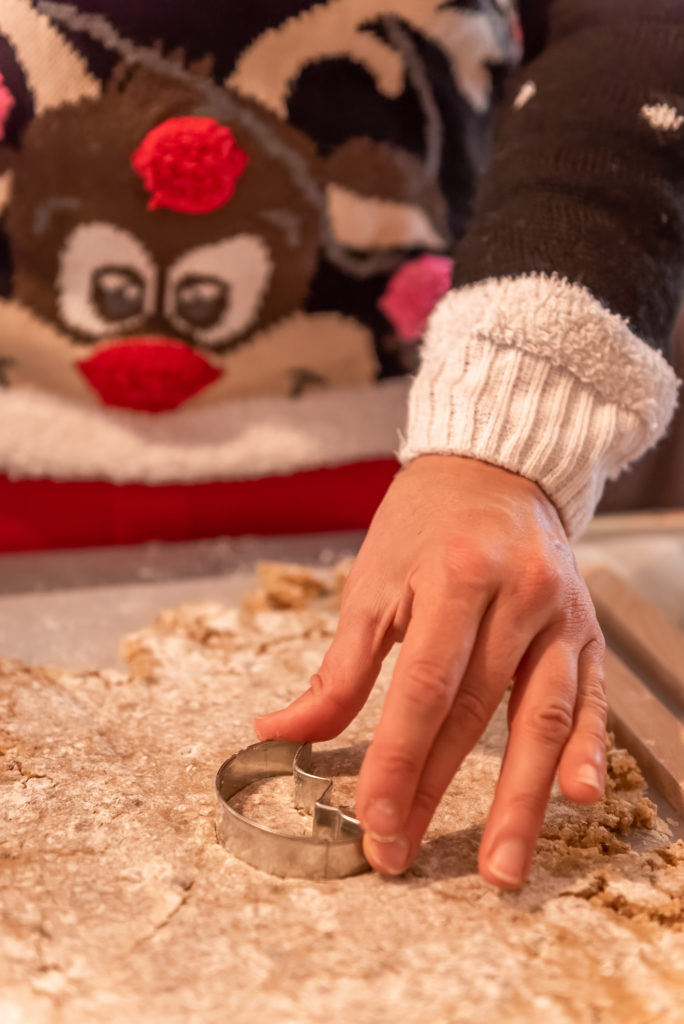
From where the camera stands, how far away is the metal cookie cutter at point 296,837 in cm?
48

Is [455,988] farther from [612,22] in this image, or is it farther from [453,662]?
[612,22]

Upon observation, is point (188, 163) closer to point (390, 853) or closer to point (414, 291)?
point (414, 291)

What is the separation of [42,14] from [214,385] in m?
0.37

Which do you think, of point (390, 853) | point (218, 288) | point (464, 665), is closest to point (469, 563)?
point (464, 665)

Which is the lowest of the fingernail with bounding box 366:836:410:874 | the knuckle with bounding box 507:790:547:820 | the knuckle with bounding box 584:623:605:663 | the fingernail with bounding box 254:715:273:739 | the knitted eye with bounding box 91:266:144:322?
the fingernail with bounding box 366:836:410:874

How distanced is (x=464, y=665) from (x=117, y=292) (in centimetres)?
58

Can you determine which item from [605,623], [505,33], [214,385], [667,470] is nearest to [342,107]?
[505,33]

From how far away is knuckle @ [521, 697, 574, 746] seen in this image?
476mm

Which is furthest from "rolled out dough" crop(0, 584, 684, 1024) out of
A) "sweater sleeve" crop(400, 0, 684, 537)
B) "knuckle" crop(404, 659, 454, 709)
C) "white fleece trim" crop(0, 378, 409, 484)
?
"white fleece trim" crop(0, 378, 409, 484)

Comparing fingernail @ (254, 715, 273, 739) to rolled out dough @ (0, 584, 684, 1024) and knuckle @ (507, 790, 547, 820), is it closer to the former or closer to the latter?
rolled out dough @ (0, 584, 684, 1024)

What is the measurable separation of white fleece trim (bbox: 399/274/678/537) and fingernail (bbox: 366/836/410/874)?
0.25 m

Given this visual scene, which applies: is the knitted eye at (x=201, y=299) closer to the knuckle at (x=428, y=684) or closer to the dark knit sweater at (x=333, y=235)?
the dark knit sweater at (x=333, y=235)

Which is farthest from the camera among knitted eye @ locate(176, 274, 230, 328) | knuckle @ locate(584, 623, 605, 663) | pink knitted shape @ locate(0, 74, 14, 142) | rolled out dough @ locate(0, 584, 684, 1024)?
knitted eye @ locate(176, 274, 230, 328)

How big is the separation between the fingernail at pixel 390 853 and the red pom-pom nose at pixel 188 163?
2.03 feet
